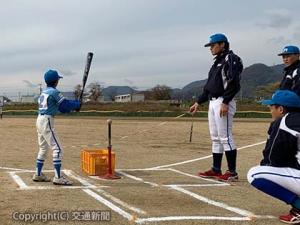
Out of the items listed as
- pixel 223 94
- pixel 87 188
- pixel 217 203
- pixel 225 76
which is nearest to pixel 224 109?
pixel 223 94

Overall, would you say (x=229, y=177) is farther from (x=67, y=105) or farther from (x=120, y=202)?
(x=67, y=105)

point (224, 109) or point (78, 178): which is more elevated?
point (224, 109)

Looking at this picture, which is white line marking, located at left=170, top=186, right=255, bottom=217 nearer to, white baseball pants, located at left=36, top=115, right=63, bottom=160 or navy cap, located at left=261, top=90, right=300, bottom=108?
navy cap, located at left=261, top=90, right=300, bottom=108

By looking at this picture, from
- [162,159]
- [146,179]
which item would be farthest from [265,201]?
[162,159]

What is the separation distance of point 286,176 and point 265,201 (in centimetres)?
140

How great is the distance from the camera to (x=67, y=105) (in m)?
7.23

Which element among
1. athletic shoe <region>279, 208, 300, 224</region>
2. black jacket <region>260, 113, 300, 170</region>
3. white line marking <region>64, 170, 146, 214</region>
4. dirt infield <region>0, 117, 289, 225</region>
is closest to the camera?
black jacket <region>260, 113, 300, 170</region>

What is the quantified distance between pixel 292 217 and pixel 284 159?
67 cm

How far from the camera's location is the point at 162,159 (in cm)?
1085

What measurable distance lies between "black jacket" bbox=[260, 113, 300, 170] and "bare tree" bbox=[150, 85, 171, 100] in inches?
3089

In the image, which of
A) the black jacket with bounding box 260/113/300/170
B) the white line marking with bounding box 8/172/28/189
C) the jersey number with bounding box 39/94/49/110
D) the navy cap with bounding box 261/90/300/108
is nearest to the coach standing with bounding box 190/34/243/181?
the navy cap with bounding box 261/90/300/108

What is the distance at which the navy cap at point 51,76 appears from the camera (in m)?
7.36

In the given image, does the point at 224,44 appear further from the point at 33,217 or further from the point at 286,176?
the point at 33,217

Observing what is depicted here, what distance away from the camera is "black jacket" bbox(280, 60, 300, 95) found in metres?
6.62
